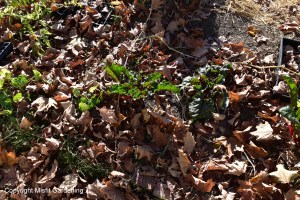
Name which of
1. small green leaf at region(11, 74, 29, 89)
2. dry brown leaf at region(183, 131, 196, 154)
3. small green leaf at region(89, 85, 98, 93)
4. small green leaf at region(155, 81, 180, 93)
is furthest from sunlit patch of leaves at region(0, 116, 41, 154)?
dry brown leaf at region(183, 131, 196, 154)

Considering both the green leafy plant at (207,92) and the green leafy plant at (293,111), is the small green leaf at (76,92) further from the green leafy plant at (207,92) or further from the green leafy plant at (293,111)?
the green leafy plant at (293,111)

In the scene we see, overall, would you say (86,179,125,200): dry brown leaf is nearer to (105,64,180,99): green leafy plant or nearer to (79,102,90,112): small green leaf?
(79,102,90,112): small green leaf

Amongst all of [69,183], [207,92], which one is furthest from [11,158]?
[207,92]

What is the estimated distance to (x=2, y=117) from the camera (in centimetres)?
303

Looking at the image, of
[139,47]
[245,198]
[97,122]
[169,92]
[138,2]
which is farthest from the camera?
[138,2]

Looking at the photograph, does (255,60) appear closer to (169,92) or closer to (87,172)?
(169,92)

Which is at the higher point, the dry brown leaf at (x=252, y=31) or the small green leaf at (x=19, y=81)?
the dry brown leaf at (x=252, y=31)

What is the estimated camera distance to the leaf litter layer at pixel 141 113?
2691 millimetres

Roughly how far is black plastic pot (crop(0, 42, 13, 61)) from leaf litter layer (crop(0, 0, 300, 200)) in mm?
56

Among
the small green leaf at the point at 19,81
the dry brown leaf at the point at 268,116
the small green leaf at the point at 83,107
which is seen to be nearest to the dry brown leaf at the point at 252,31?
the dry brown leaf at the point at 268,116

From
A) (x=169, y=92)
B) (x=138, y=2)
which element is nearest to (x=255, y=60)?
(x=169, y=92)

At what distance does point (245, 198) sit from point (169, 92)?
110 centimetres

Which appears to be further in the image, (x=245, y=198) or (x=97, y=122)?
(x=97, y=122)

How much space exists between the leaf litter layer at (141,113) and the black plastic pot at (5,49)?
0.06 meters
